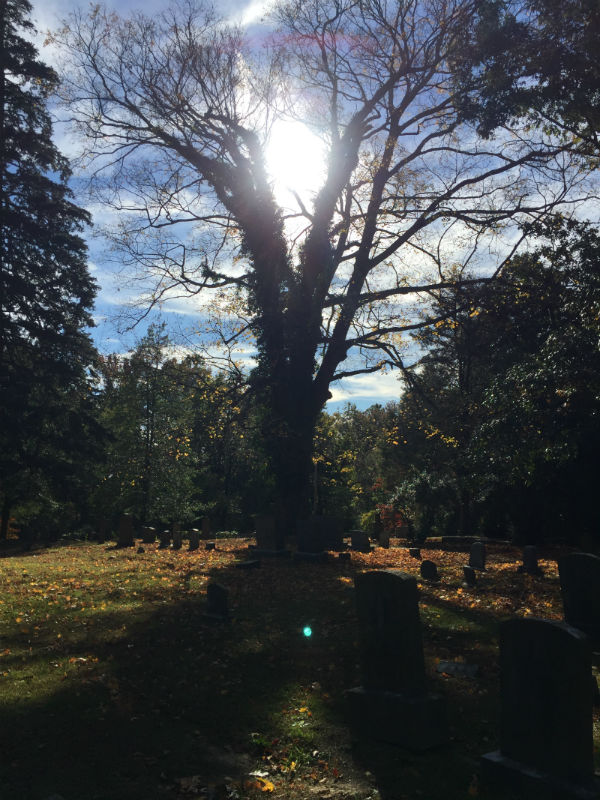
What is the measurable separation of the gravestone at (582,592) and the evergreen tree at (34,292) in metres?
21.7

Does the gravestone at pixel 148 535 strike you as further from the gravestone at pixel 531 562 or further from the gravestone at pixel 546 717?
the gravestone at pixel 546 717

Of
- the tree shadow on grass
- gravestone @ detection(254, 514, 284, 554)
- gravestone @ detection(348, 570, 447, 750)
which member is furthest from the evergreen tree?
gravestone @ detection(348, 570, 447, 750)

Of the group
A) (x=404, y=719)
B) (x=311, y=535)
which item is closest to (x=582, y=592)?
(x=404, y=719)

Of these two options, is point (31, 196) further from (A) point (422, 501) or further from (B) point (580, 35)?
(A) point (422, 501)

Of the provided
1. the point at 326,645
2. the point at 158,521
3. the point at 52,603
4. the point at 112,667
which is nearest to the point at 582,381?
the point at 326,645

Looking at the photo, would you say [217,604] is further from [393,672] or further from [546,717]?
[546,717]

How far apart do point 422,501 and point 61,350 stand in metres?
19.9

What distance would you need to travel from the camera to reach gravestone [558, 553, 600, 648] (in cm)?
866

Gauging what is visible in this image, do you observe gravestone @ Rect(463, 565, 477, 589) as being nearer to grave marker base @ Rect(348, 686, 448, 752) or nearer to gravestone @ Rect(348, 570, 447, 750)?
gravestone @ Rect(348, 570, 447, 750)

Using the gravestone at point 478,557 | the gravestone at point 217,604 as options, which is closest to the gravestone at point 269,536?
the gravestone at point 478,557

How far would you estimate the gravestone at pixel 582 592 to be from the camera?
341 inches

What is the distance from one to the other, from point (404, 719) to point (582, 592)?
4.38 m

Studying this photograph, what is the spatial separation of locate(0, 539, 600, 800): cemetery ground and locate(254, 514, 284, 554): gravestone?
386 cm

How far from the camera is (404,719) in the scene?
5770mm
